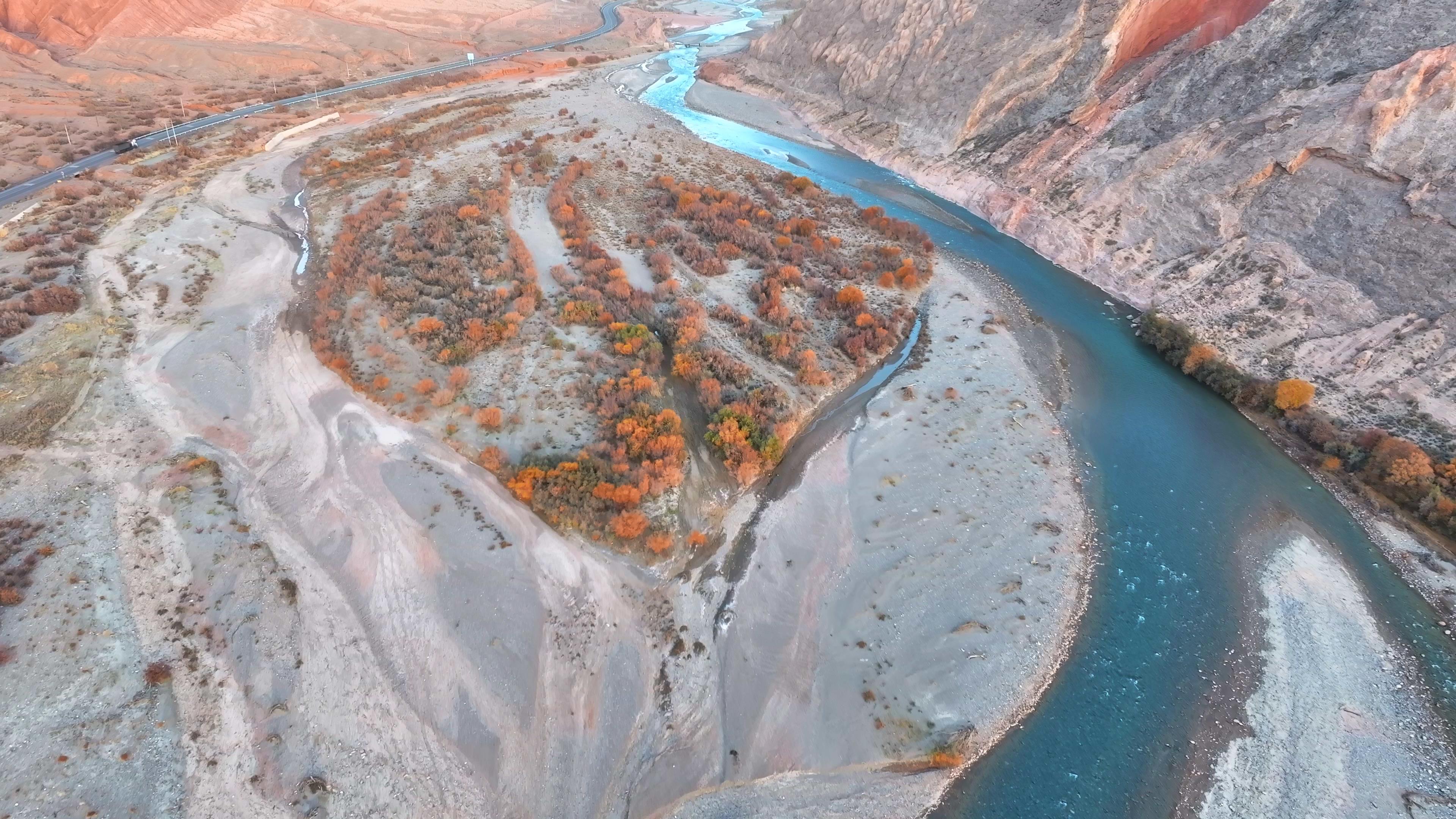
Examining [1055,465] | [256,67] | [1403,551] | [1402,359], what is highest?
[1402,359]

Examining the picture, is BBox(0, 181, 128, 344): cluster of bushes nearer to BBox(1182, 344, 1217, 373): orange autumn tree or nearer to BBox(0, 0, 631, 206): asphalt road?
BBox(0, 0, 631, 206): asphalt road

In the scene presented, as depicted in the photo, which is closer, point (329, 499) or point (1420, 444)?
point (329, 499)

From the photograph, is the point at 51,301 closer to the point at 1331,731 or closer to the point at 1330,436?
the point at 1331,731

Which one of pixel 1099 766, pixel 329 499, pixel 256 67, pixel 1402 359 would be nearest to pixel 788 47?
pixel 256 67

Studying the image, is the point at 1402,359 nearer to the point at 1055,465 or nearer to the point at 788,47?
the point at 1055,465

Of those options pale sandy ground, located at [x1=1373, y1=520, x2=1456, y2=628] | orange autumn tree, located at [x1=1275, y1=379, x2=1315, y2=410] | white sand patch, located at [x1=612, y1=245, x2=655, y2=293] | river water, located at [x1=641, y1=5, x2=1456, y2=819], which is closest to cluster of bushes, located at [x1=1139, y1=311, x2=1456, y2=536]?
orange autumn tree, located at [x1=1275, y1=379, x2=1315, y2=410]

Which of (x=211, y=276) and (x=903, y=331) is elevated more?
(x=903, y=331)
